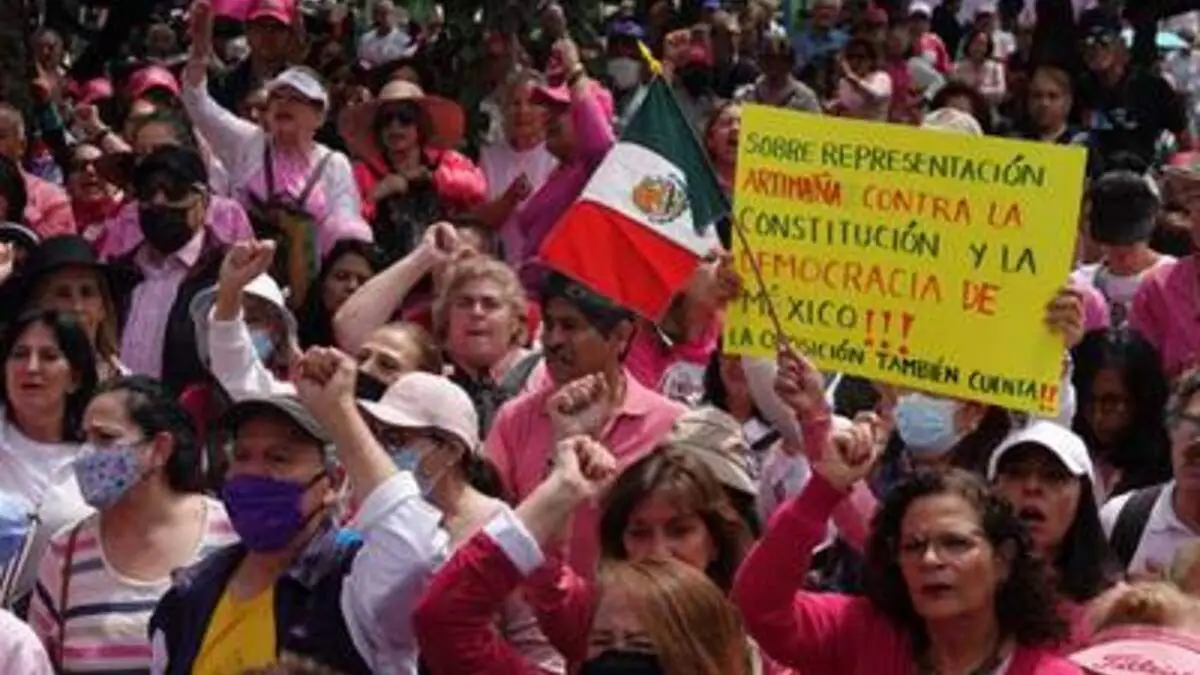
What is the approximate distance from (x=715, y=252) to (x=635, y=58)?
9496mm

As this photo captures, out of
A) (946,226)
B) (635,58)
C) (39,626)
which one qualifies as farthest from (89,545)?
(635,58)

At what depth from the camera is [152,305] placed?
32.5ft

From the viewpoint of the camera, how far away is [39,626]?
274 inches

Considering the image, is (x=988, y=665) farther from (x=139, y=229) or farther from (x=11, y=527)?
(x=139, y=229)

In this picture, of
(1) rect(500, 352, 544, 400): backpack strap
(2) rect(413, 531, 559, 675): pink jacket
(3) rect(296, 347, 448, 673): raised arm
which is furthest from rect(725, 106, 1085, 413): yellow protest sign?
(2) rect(413, 531, 559, 675): pink jacket

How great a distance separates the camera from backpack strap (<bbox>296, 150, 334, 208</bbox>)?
1129 centimetres

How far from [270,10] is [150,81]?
2.35 feet

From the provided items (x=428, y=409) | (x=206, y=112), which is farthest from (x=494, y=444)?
(x=206, y=112)

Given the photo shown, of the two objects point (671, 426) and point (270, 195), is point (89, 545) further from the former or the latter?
point (270, 195)

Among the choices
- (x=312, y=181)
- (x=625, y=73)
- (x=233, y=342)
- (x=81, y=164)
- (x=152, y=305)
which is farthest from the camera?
(x=625, y=73)

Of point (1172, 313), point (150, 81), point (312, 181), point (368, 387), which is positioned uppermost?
point (1172, 313)

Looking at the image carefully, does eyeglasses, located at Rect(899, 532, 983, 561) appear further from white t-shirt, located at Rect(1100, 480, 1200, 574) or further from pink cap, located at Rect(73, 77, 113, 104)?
pink cap, located at Rect(73, 77, 113, 104)

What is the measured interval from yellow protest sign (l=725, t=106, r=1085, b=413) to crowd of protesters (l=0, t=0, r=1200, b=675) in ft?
0.36

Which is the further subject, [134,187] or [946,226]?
[134,187]
